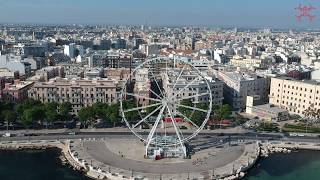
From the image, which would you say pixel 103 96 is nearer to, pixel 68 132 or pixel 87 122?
pixel 87 122

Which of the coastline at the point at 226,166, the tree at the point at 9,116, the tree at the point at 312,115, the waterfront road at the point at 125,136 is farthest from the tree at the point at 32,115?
the tree at the point at 312,115

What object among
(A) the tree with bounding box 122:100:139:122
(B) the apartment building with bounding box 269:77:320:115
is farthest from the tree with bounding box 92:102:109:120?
(B) the apartment building with bounding box 269:77:320:115

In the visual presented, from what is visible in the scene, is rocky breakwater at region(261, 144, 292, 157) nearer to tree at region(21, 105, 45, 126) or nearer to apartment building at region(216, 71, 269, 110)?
apartment building at region(216, 71, 269, 110)

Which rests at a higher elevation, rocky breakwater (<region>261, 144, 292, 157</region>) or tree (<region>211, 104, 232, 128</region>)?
tree (<region>211, 104, 232, 128</region>)

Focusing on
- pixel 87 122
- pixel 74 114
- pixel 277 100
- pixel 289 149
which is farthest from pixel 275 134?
pixel 74 114

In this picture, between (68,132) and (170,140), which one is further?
(68,132)

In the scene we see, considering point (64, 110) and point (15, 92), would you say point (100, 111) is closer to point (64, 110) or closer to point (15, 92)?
point (64, 110)
